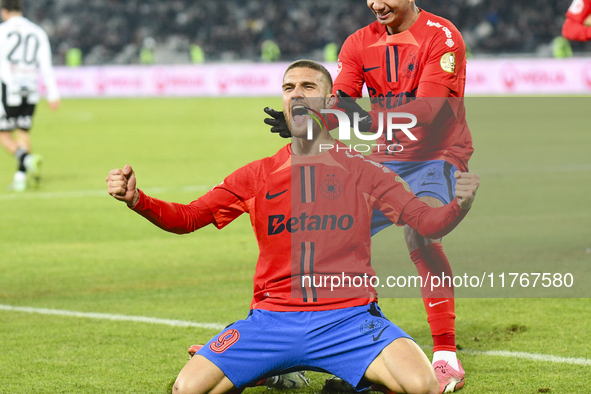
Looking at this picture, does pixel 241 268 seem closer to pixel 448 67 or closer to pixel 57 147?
pixel 448 67

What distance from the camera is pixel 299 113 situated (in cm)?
341

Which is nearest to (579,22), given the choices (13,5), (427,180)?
(427,180)

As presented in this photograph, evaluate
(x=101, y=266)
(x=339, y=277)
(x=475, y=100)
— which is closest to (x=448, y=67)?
(x=339, y=277)

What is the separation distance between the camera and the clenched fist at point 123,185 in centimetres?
323

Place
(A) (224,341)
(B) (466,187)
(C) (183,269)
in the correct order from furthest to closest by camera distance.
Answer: (C) (183,269) → (A) (224,341) → (B) (466,187)

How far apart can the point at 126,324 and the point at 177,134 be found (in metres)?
14.1

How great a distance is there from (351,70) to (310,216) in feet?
4.25

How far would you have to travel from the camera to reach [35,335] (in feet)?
16.0

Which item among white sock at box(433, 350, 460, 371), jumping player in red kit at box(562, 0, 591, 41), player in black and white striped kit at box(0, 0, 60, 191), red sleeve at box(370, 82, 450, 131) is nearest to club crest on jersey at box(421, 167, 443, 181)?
red sleeve at box(370, 82, 450, 131)

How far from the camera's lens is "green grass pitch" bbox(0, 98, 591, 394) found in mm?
4227

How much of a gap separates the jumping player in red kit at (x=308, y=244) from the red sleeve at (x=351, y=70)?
89 centimetres

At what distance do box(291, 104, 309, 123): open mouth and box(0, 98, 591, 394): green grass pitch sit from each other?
1328mm

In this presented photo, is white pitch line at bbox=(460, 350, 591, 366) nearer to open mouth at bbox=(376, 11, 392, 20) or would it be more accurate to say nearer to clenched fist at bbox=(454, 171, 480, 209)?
clenched fist at bbox=(454, 171, 480, 209)

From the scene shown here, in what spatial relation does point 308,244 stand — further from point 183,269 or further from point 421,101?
point 183,269
